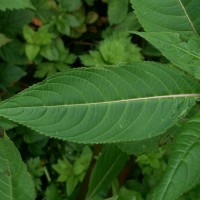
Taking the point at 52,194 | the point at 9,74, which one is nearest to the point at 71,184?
the point at 52,194

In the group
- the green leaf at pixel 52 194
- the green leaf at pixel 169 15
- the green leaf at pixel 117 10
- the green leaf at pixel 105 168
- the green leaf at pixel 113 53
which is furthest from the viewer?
the green leaf at pixel 117 10

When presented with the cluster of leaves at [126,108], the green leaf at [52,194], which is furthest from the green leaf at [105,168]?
the green leaf at [52,194]

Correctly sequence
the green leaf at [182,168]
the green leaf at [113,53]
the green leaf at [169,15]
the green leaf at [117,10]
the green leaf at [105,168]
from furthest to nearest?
the green leaf at [117,10]
the green leaf at [113,53]
the green leaf at [105,168]
the green leaf at [169,15]
the green leaf at [182,168]

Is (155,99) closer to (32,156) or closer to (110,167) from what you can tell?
(110,167)

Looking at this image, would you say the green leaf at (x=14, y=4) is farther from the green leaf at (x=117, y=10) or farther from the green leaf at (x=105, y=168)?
the green leaf at (x=105, y=168)

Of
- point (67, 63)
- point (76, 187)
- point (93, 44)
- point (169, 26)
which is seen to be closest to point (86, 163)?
point (76, 187)

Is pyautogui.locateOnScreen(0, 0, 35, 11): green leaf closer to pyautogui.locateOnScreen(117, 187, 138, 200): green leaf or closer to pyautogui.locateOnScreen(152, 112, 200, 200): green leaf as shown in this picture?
pyautogui.locateOnScreen(117, 187, 138, 200): green leaf

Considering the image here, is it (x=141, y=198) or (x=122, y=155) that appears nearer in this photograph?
(x=122, y=155)

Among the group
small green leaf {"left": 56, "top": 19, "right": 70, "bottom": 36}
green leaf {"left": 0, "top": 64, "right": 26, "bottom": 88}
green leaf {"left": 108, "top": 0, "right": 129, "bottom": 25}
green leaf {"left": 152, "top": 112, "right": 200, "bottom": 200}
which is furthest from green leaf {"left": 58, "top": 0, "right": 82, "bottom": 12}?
green leaf {"left": 152, "top": 112, "right": 200, "bottom": 200}
